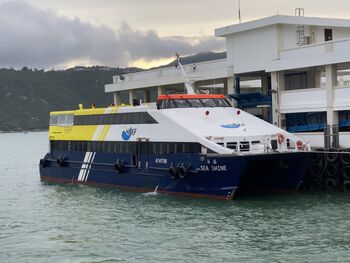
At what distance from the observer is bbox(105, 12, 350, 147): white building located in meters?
28.6

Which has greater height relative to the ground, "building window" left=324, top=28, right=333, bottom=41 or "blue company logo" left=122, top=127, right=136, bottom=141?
"building window" left=324, top=28, right=333, bottom=41

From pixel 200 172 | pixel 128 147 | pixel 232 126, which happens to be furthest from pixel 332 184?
pixel 128 147

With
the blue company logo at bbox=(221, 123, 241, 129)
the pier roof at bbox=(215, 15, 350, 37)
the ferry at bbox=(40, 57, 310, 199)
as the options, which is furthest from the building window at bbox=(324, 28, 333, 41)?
the blue company logo at bbox=(221, 123, 241, 129)

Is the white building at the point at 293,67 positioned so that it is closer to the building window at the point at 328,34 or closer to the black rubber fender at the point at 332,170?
the building window at the point at 328,34

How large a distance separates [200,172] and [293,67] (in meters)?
8.38

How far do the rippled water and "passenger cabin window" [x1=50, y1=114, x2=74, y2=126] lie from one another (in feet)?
23.2

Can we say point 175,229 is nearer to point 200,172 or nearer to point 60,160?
point 200,172

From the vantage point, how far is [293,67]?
99.1ft

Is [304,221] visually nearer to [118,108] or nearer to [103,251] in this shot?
[103,251]

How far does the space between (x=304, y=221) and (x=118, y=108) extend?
12.9 m

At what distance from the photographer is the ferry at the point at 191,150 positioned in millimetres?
24953

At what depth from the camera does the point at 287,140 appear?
26859mm

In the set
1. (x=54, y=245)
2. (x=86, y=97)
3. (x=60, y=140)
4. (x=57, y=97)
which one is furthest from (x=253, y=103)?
(x=57, y=97)

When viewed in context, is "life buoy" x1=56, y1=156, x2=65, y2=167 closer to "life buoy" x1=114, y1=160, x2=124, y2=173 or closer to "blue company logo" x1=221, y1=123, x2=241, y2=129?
"life buoy" x1=114, y1=160, x2=124, y2=173
